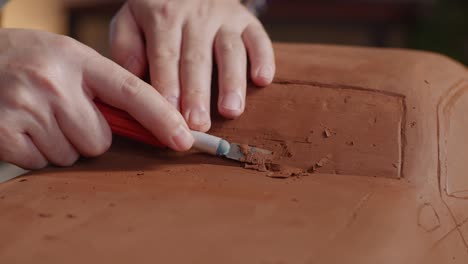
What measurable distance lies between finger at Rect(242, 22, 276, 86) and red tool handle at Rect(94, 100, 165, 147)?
0.60 feet

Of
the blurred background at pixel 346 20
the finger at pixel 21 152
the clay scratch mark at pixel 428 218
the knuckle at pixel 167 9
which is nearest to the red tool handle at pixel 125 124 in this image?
the finger at pixel 21 152

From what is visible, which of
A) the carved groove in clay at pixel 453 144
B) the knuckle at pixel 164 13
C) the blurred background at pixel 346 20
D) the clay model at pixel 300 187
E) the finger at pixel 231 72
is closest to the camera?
the clay model at pixel 300 187

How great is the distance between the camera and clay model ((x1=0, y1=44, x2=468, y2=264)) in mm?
711

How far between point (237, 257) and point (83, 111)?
0.37 m

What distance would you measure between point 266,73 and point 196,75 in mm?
105

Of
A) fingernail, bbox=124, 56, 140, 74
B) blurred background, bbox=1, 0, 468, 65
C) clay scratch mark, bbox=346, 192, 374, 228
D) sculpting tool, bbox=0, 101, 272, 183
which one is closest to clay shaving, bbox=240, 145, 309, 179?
sculpting tool, bbox=0, 101, 272, 183

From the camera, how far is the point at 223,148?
958 millimetres

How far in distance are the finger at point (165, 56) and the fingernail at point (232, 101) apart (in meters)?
0.07

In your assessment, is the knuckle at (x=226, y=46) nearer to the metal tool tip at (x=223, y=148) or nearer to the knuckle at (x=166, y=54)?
the knuckle at (x=166, y=54)

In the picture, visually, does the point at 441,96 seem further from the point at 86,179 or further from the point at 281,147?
the point at 86,179

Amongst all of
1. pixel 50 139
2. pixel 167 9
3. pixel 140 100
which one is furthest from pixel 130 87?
pixel 167 9

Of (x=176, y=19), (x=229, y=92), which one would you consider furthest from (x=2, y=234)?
(x=176, y=19)

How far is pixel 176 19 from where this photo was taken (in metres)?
1.11

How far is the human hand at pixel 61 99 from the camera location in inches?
36.7
